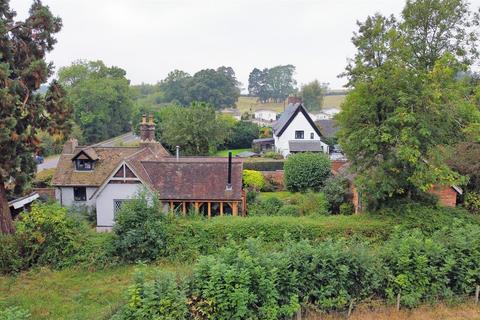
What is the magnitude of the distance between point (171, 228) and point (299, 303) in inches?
313

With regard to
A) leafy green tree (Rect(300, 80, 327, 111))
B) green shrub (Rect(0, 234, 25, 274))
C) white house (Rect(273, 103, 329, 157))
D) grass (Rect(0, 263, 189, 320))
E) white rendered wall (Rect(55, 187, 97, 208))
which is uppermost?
leafy green tree (Rect(300, 80, 327, 111))

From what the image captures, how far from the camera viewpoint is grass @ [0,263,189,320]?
13.2 meters

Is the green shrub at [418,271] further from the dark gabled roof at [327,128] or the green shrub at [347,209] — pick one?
the dark gabled roof at [327,128]

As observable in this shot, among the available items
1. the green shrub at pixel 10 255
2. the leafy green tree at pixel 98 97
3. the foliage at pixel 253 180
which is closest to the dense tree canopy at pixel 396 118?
the foliage at pixel 253 180

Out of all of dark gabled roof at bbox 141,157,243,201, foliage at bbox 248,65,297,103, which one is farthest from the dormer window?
foliage at bbox 248,65,297,103

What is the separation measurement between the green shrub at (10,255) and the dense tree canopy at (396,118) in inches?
615

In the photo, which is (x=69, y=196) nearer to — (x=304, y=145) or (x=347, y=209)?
(x=347, y=209)

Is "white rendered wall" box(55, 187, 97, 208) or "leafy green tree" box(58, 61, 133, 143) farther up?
"leafy green tree" box(58, 61, 133, 143)

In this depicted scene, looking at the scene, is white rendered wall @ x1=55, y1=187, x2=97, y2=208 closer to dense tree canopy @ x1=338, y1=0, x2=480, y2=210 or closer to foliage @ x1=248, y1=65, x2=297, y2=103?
dense tree canopy @ x1=338, y1=0, x2=480, y2=210

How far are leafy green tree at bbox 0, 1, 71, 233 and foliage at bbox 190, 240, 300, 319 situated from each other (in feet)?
31.6

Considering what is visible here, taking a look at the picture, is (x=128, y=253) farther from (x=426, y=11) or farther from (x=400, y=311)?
(x=426, y=11)

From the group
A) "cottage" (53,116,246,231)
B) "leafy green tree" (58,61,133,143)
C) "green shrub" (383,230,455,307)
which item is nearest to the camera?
"green shrub" (383,230,455,307)

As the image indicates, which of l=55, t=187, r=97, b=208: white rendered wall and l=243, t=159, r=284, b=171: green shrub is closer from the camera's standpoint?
l=55, t=187, r=97, b=208: white rendered wall

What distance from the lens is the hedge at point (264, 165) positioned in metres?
40.0
